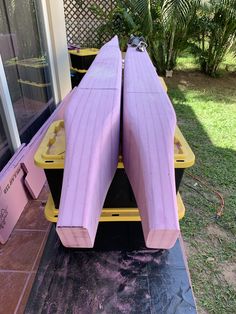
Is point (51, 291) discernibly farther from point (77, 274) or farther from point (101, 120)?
point (101, 120)

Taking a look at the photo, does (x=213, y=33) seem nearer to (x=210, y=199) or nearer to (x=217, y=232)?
(x=210, y=199)

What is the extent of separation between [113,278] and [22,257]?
671 millimetres

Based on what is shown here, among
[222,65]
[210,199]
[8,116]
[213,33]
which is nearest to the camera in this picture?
[8,116]

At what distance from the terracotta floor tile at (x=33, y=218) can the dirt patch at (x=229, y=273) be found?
1.35m

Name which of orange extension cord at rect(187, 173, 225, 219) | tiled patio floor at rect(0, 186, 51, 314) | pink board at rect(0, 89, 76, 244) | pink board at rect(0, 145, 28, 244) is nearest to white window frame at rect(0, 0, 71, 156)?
pink board at rect(0, 89, 76, 244)

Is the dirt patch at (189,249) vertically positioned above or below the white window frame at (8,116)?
below

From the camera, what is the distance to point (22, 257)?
1766 millimetres

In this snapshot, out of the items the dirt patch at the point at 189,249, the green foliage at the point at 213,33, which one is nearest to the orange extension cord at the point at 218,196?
the dirt patch at the point at 189,249

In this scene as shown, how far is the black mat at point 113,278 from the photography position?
1434 mm

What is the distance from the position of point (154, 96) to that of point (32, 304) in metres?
1.40

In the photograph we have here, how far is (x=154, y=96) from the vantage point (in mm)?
1506

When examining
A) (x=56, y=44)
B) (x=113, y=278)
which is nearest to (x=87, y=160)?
(x=113, y=278)

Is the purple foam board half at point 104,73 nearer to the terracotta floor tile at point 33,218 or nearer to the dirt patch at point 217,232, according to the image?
the terracotta floor tile at point 33,218

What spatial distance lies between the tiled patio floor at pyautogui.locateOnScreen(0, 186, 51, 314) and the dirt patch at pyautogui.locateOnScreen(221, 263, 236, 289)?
1.28 meters
